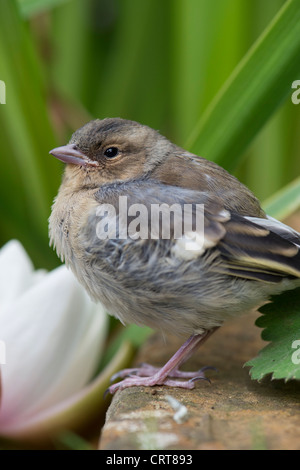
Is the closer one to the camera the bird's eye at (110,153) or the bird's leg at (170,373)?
the bird's leg at (170,373)

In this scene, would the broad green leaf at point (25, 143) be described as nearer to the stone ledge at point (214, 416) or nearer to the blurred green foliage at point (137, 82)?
the blurred green foliage at point (137, 82)

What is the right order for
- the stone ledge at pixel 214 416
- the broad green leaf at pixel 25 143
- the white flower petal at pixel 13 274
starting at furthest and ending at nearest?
the broad green leaf at pixel 25 143 → the white flower petal at pixel 13 274 → the stone ledge at pixel 214 416

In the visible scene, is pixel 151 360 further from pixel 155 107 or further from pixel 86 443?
pixel 155 107

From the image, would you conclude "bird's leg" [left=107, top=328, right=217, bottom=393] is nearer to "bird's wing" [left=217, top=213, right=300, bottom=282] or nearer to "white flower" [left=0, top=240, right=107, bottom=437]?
"white flower" [left=0, top=240, right=107, bottom=437]

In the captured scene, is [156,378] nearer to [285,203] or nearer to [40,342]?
[40,342]

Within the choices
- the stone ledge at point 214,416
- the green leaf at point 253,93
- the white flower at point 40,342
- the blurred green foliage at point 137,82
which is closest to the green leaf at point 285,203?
the blurred green foliage at point 137,82

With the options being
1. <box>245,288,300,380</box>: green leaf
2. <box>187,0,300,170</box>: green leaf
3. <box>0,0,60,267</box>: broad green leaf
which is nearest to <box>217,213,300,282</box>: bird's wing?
<box>245,288,300,380</box>: green leaf

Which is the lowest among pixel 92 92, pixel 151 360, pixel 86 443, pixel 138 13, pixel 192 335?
pixel 86 443

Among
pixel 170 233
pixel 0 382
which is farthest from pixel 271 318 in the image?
pixel 0 382
